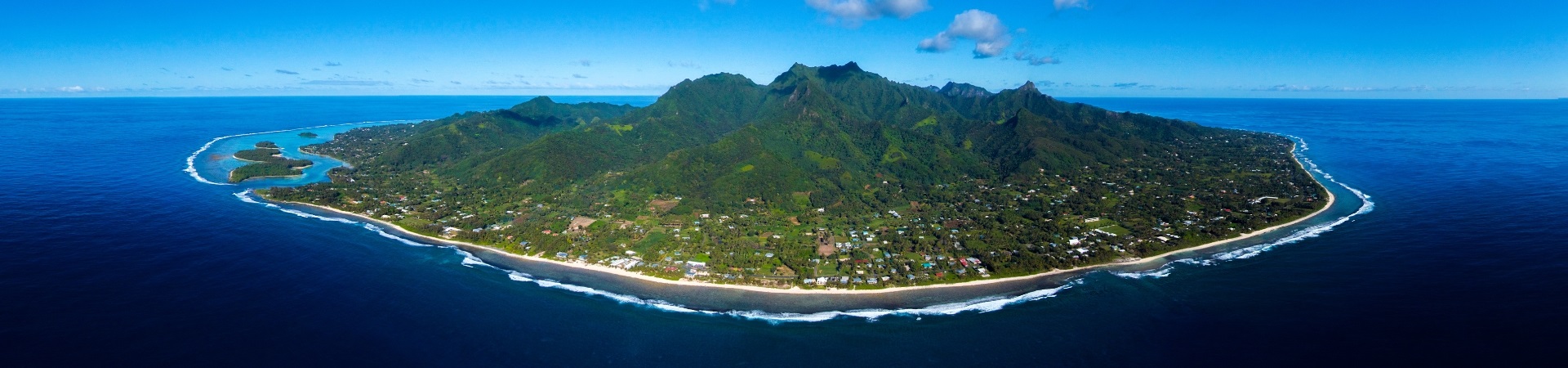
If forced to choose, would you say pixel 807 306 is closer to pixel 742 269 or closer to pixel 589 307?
pixel 742 269

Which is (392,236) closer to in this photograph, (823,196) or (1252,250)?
(823,196)

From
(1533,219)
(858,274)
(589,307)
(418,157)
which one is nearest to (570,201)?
(589,307)

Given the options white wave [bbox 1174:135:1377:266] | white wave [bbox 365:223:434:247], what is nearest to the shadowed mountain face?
white wave [bbox 365:223:434:247]

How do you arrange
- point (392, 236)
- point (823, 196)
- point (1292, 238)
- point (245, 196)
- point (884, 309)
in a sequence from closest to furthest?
point (884, 309) → point (1292, 238) → point (392, 236) → point (823, 196) → point (245, 196)

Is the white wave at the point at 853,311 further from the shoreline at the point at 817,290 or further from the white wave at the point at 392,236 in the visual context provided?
the white wave at the point at 392,236

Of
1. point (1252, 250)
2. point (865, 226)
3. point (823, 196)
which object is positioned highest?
point (823, 196)

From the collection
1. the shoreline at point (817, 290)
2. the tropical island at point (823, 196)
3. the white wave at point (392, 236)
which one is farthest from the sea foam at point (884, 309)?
the tropical island at point (823, 196)

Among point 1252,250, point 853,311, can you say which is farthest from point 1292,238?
point 853,311
